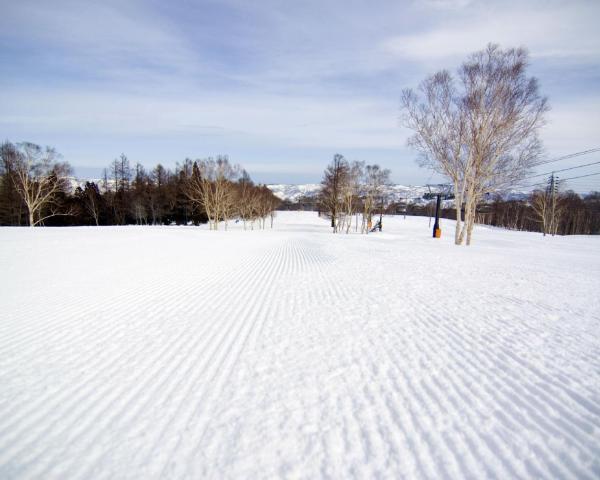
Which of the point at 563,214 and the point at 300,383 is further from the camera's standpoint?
the point at 563,214

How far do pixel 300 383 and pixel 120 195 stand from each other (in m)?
57.1

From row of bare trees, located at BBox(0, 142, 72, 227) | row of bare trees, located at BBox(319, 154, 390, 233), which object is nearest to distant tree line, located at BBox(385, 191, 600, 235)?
row of bare trees, located at BBox(319, 154, 390, 233)

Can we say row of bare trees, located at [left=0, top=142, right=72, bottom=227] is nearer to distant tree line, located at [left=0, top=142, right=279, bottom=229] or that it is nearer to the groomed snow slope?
distant tree line, located at [left=0, top=142, right=279, bottom=229]

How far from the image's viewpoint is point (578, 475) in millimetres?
2029

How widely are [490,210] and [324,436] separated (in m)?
80.8

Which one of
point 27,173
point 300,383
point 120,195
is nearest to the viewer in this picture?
point 300,383

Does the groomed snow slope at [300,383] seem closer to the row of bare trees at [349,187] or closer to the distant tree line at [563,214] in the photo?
the row of bare trees at [349,187]

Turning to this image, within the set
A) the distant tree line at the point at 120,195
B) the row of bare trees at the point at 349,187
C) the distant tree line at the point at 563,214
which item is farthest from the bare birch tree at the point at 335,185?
the distant tree line at the point at 563,214

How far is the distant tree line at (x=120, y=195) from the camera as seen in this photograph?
2878 centimetres

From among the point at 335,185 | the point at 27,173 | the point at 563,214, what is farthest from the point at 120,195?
the point at 563,214

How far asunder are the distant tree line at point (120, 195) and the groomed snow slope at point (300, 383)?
3008cm

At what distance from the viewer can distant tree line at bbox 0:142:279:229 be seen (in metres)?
28.8

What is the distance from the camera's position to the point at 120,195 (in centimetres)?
4981

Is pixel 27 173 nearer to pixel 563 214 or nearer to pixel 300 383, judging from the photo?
pixel 300 383
